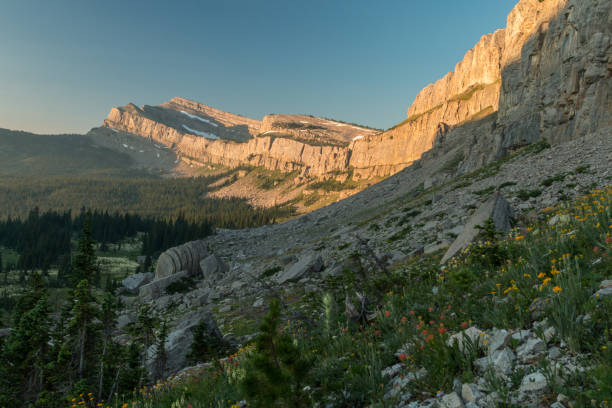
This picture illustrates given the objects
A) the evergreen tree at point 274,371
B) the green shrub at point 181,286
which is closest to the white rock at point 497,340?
the evergreen tree at point 274,371

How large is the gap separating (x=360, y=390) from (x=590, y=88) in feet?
139

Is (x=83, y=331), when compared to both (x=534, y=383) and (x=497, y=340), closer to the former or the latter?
(x=497, y=340)

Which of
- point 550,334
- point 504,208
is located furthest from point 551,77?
point 550,334

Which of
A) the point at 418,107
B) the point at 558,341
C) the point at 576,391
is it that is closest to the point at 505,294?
the point at 558,341

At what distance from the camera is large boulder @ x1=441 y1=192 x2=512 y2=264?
12611 millimetres

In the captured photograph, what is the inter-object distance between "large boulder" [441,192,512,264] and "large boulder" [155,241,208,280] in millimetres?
48092

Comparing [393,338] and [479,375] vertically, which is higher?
[479,375]

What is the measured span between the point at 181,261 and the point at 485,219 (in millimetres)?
50817

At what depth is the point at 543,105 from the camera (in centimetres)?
4147

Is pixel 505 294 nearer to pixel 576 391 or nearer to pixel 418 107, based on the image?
pixel 576 391

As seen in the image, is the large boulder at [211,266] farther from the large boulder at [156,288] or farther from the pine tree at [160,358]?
the pine tree at [160,358]

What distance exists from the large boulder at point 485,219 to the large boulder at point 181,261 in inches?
1893

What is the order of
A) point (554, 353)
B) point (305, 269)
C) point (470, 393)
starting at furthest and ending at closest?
1. point (305, 269)
2. point (554, 353)
3. point (470, 393)

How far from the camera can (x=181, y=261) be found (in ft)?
173
